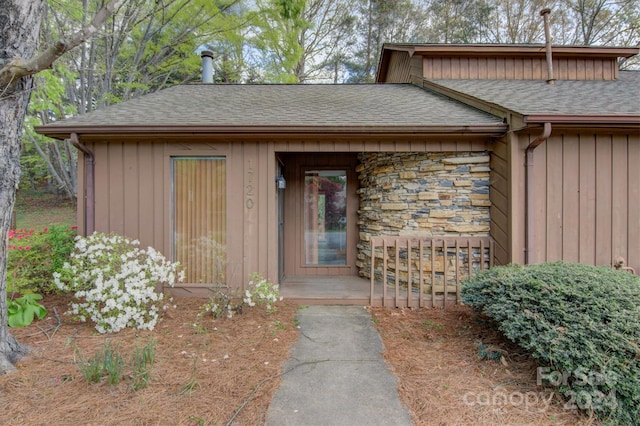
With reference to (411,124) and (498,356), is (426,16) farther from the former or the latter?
(498,356)

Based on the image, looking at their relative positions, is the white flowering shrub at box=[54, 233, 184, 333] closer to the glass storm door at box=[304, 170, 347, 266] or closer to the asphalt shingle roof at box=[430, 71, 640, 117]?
the glass storm door at box=[304, 170, 347, 266]

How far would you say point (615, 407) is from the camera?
80.7 inches

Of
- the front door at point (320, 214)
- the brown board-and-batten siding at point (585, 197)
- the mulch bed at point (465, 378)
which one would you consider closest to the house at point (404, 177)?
the brown board-and-batten siding at point (585, 197)

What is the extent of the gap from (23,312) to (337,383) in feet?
11.2

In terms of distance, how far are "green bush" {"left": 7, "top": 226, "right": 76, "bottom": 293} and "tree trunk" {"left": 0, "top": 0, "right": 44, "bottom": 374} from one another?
68.2 inches

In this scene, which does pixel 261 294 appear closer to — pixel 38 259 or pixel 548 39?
pixel 38 259

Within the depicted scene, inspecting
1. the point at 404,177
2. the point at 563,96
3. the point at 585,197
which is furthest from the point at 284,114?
the point at 563,96

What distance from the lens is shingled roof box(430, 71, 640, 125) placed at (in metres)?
3.72

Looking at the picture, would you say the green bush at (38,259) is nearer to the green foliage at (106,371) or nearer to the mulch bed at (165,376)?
the mulch bed at (165,376)

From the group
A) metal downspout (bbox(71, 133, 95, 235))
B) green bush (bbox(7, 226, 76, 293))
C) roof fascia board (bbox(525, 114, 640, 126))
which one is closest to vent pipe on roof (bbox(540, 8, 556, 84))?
roof fascia board (bbox(525, 114, 640, 126))

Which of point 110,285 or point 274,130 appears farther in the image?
point 274,130

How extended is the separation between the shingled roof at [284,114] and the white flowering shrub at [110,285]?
1.62 meters

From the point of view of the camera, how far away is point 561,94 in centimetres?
500

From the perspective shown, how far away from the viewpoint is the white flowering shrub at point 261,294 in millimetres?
3768
